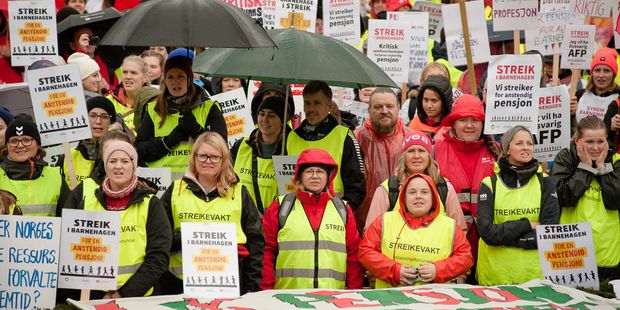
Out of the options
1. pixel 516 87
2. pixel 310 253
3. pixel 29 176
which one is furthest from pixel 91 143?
pixel 516 87

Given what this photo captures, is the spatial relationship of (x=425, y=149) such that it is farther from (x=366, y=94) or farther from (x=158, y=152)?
(x=366, y=94)

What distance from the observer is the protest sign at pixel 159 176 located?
37.2 feet

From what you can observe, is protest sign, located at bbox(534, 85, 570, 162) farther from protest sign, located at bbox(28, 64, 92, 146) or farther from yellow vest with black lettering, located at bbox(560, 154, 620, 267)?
protest sign, located at bbox(28, 64, 92, 146)

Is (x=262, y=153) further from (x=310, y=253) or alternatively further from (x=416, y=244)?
(x=416, y=244)

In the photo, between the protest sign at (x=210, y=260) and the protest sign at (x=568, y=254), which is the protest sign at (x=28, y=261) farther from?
the protest sign at (x=568, y=254)

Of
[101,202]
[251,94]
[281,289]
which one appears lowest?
[281,289]

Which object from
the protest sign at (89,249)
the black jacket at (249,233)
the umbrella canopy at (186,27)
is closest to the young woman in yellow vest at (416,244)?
the black jacket at (249,233)

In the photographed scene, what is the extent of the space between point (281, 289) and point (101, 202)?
1652mm

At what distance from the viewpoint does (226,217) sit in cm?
1066

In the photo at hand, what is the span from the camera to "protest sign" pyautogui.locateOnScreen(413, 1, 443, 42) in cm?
1817

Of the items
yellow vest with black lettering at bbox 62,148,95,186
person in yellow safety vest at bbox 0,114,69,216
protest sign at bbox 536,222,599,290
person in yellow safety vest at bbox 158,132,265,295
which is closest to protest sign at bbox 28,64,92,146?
person in yellow safety vest at bbox 0,114,69,216

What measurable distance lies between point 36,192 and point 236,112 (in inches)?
126

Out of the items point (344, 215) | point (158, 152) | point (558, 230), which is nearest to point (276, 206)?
point (344, 215)

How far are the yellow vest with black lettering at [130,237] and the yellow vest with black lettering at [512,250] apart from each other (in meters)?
3.00
